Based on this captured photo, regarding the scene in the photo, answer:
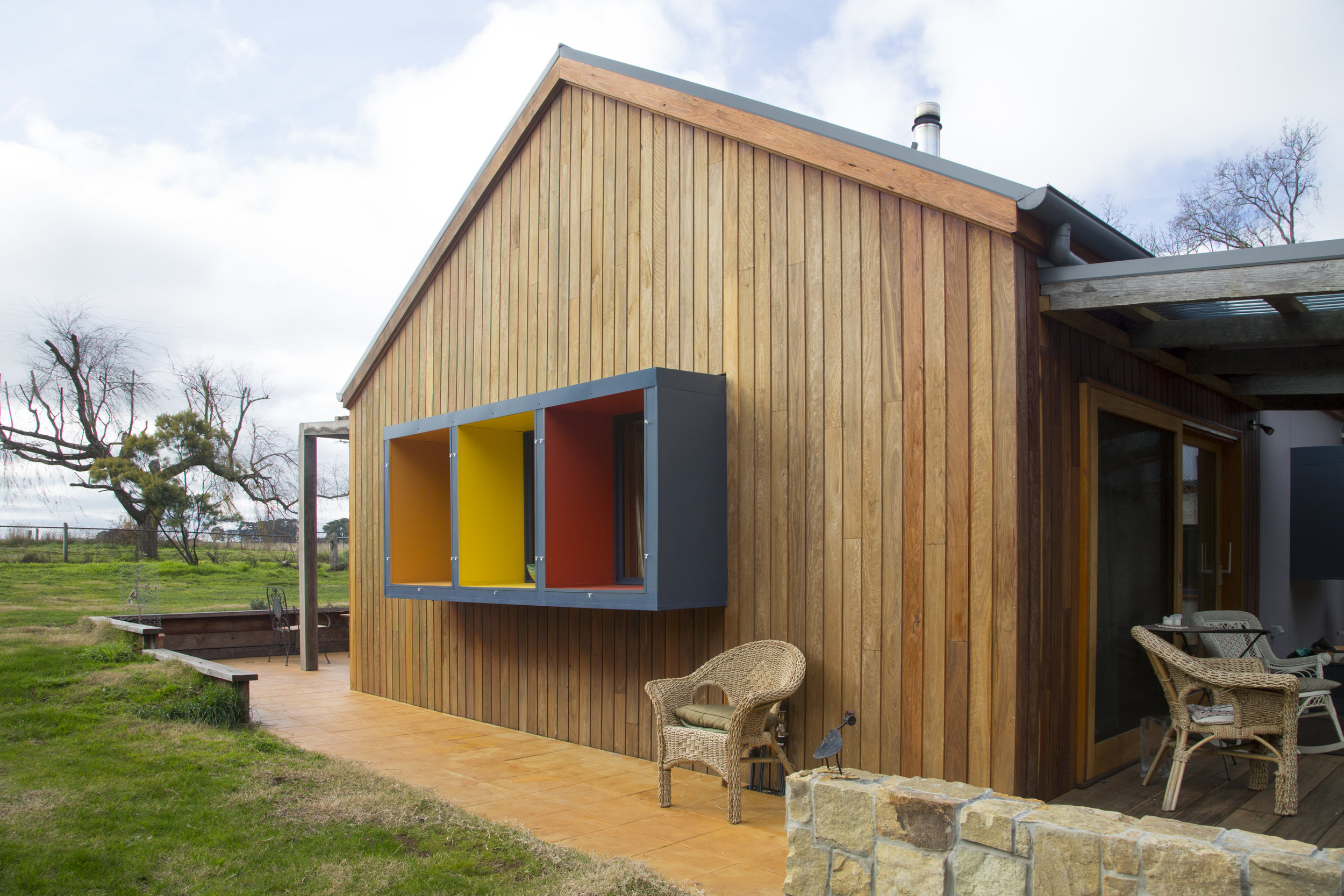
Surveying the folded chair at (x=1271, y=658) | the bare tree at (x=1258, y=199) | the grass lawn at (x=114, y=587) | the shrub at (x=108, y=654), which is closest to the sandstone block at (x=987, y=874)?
the folded chair at (x=1271, y=658)

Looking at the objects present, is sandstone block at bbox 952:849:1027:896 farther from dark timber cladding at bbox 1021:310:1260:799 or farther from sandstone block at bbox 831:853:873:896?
dark timber cladding at bbox 1021:310:1260:799

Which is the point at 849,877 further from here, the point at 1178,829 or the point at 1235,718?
the point at 1235,718

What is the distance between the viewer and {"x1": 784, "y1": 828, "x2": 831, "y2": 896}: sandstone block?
9.32 feet

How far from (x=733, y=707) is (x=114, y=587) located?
13092 millimetres

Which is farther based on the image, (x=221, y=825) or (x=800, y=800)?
(x=221, y=825)

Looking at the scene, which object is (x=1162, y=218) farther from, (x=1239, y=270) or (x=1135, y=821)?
(x=1135, y=821)

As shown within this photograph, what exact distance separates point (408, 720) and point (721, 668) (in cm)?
317

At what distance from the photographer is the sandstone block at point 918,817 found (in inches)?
101

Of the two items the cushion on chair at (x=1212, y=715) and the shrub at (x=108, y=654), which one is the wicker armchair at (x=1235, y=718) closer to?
the cushion on chair at (x=1212, y=715)

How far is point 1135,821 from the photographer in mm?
2412

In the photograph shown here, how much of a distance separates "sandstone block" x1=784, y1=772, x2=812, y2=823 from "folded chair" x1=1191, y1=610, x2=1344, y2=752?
9.54ft

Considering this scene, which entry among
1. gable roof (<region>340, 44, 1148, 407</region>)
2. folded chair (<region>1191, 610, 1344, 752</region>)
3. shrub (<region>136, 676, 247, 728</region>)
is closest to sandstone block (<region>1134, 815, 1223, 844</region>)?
gable roof (<region>340, 44, 1148, 407</region>)

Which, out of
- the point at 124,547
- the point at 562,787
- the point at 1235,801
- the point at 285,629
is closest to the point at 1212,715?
the point at 1235,801

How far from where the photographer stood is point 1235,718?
3.92m
